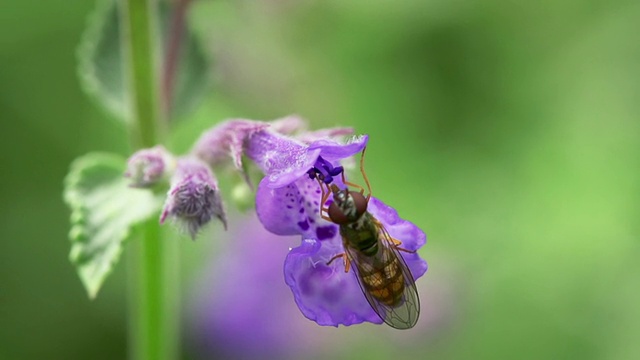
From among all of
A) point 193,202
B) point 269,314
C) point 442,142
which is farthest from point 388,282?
point 442,142

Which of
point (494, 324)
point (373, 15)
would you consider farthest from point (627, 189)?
point (373, 15)

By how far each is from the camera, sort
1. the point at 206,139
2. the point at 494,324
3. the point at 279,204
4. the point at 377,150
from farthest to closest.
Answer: the point at 377,150 → the point at 494,324 → the point at 206,139 → the point at 279,204

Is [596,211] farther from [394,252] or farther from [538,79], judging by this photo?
[394,252]

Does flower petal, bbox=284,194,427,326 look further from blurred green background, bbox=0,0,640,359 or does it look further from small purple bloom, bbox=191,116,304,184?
blurred green background, bbox=0,0,640,359

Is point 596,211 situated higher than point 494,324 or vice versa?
point 596,211

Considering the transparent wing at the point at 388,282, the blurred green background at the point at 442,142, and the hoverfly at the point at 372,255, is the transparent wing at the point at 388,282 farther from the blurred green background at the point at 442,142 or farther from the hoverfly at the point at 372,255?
the blurred green background at the point at 442,142

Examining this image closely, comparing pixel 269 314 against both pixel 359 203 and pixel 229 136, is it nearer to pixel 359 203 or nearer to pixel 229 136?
pixel 229 136

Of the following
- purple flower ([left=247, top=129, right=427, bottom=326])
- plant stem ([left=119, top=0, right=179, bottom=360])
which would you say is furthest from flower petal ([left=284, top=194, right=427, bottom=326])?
plant stem ([left=119, top=0, right=179, bottom=360])
